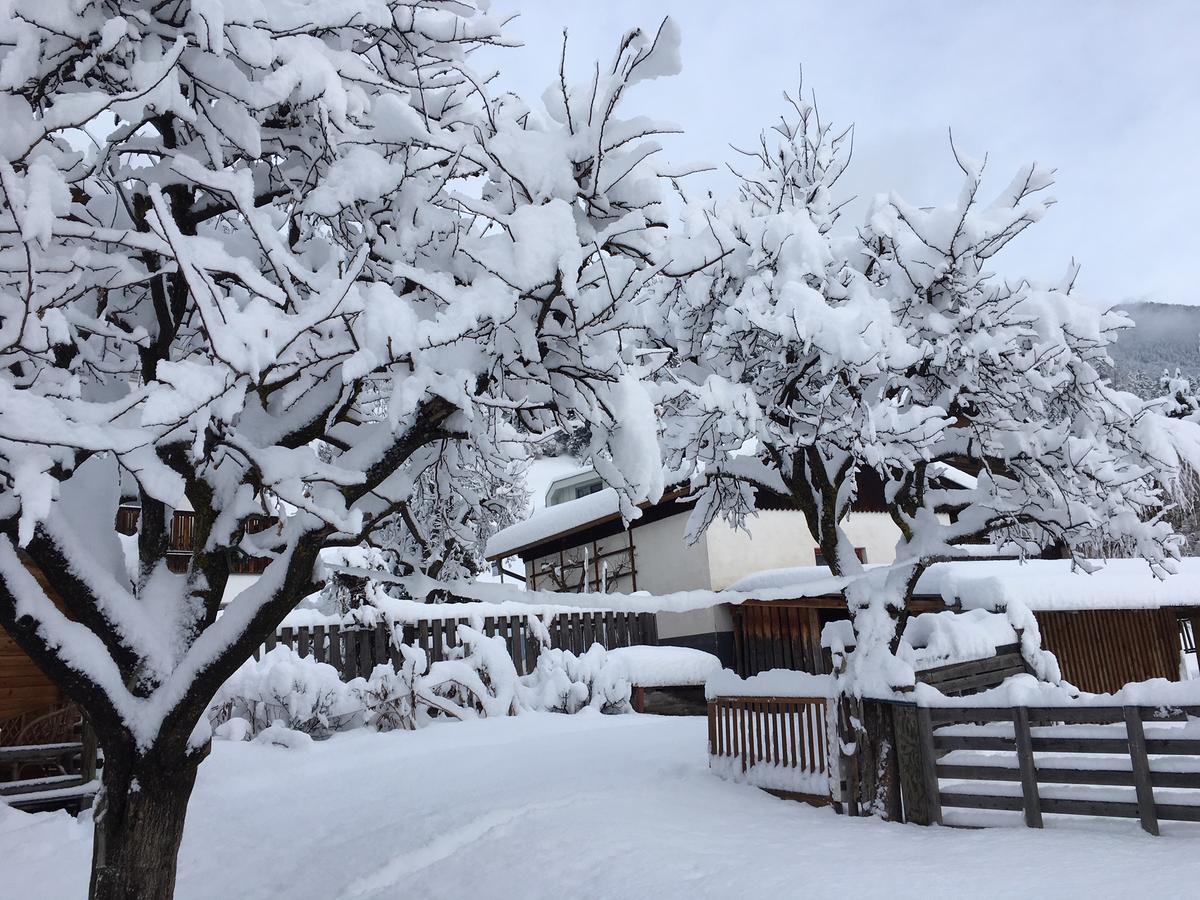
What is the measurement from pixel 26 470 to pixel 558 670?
11487 mm

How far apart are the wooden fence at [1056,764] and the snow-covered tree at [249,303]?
4.56 metres

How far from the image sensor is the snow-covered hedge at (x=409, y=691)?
10.9 metres

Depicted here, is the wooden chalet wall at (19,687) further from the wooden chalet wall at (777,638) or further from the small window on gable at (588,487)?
the small window on gable at (588,487)

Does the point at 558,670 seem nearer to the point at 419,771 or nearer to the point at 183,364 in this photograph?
the point at 419,771

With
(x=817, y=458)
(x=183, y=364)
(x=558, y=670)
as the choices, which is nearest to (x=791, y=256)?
(x=817, y=458)

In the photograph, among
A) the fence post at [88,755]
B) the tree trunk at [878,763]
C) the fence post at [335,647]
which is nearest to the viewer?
the tree trunk at [878,763]

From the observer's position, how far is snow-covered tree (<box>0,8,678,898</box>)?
9.93ft

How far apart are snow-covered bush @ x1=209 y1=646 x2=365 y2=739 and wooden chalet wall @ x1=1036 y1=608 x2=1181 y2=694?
12906mm

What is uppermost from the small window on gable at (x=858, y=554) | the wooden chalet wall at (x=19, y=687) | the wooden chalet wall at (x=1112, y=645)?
the small window on gable at (x=858, y=554)

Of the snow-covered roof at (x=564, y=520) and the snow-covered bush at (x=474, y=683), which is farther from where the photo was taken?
the snow-covered roof at (x=564, y=520)

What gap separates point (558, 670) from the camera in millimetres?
13578

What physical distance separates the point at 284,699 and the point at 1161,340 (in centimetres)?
17611

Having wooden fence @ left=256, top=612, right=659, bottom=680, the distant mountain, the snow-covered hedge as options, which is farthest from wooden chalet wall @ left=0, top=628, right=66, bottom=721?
the distant mountain

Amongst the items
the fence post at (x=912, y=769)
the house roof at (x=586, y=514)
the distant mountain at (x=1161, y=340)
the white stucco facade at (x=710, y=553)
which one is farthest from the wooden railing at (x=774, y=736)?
the distant mountain at (x=1161, y=340)
